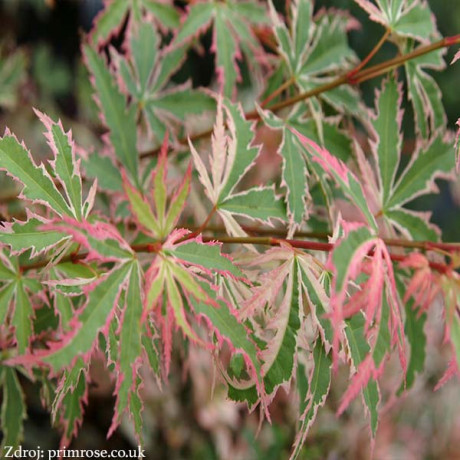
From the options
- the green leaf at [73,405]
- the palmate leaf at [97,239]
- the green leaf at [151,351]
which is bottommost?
the green leaf at [73,405]

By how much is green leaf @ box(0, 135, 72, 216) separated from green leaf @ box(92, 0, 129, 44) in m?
0.43

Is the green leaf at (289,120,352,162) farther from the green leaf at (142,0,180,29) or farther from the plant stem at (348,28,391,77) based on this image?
the green leaf at (142,0,180,29)

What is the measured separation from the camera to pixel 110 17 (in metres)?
0.89

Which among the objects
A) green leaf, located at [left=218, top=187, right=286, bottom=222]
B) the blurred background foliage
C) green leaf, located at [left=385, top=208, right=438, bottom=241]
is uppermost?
green leaf, located at [left=218, top=187, right=286, bottom=222]

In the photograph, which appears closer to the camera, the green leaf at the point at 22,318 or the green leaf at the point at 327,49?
the green leaf at the point at 22,318

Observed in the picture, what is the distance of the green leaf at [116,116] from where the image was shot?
780mm

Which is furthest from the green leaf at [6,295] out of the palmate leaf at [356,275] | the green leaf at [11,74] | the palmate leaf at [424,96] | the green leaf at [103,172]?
the green leaf at [11,74]

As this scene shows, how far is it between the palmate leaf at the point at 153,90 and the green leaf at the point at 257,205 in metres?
0.28

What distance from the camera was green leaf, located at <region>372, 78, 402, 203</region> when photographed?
70 centimetres

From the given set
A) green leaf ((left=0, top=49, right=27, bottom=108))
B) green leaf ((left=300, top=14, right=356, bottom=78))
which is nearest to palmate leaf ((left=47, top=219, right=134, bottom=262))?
green leaf ((left=300, top=14, right=356, bottom=78))

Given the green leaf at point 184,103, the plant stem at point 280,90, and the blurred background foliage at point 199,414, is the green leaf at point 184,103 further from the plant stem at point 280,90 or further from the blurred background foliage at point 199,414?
the blurred background foliage at point 199,414

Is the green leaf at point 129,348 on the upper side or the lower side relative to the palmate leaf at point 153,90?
lower

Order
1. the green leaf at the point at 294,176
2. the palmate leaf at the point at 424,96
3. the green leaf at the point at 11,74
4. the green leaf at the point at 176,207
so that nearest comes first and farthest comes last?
the green leaf at the point at 176,207 → the green leaf at the point at 294,176 → the palmate leaf at the point at 424,96 → the green leaf at the point at 11,74

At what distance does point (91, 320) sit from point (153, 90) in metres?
0.53
